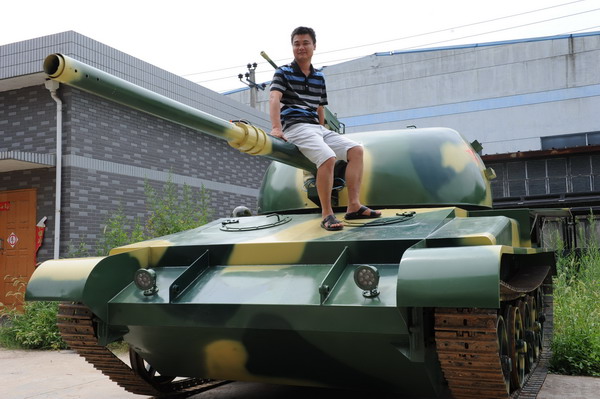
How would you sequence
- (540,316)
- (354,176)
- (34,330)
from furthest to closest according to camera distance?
(34,330)
(540,316)
(354,176)

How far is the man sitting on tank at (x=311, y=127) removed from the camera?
4.73 m

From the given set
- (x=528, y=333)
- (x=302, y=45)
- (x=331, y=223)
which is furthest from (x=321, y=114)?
(x=528, y=333)

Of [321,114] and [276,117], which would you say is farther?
[321,114]

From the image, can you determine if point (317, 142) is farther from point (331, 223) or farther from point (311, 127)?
point (331, 223)

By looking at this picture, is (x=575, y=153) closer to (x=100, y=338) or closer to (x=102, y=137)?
(x=102, y=137)

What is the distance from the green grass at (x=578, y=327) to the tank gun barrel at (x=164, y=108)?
336cm

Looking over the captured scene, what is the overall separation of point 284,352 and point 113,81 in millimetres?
1966

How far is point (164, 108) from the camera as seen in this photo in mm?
3791

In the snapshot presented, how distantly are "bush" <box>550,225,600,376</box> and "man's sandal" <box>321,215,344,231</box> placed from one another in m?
3.16

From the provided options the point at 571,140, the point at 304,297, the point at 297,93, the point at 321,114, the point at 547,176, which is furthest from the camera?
the point at 571,140

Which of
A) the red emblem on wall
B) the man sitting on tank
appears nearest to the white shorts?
the man sitting on tank

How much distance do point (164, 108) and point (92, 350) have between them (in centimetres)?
187

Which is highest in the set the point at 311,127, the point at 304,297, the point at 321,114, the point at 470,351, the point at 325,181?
the point at 321,114

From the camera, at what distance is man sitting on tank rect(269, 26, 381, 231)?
4.73 m
